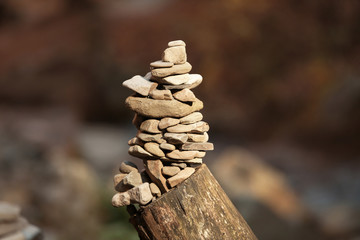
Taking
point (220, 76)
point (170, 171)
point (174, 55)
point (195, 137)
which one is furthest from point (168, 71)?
point (220, 76)

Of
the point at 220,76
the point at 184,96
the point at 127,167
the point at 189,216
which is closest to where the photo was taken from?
the point at 189,216

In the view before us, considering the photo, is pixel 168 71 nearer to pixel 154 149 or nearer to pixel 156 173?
pixel 154 149

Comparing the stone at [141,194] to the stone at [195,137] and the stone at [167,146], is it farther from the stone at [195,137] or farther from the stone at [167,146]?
the stone at [195,137]

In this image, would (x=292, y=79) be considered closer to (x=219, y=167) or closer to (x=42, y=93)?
(x=219, y=167)

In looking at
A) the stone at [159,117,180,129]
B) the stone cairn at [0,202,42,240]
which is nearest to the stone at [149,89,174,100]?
the stone at [159,117,180,129]

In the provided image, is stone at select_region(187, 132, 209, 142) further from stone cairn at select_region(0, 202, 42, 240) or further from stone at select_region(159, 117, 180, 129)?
stone cairn at select_region(0, 202, 42, 240)
